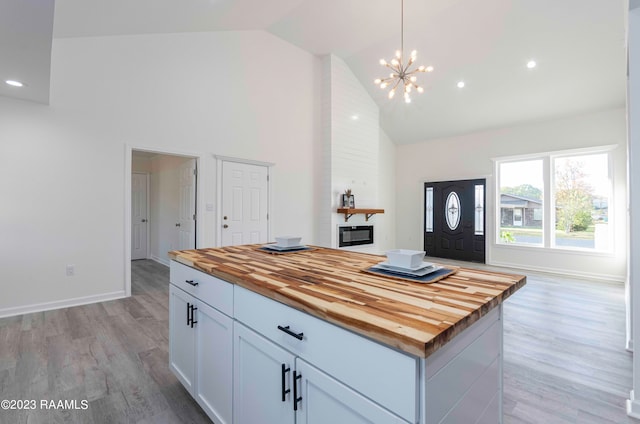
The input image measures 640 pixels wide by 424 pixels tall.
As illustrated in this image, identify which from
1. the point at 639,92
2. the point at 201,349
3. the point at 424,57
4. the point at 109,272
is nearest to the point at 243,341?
the point at 201,349

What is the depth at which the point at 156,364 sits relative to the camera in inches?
86.7

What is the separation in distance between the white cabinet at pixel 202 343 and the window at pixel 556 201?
20.8ft

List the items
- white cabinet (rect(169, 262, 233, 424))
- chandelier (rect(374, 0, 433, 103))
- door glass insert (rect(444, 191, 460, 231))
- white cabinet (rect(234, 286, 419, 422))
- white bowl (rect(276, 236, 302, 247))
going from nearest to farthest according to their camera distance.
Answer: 1. white cabinet (rect(234, 286, 419, 422))
2. white cabinet (rect(169, 262, 233, 424))
3. white bowl (rect(276, 236, 302, 247))
4. chandelier (rect(374, 0, 433, 103))
5. door glass insert (rect(444, 191, 460, 231))

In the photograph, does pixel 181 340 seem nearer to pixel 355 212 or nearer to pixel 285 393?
pixel 285 393

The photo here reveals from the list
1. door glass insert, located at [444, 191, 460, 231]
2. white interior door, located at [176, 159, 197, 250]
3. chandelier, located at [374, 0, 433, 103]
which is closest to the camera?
chandelier, located at [374, 0, 433, 103]

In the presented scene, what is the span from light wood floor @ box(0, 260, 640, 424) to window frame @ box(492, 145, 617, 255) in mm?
1918

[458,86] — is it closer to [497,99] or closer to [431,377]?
[497,99]

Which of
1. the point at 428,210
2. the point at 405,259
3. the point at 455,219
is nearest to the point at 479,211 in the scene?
the point at 455,219

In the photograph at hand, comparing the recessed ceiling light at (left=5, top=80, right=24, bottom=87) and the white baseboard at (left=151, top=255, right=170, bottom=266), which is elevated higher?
the recessed ceiling light at (left=5, top=80, right=24, bottom=87)

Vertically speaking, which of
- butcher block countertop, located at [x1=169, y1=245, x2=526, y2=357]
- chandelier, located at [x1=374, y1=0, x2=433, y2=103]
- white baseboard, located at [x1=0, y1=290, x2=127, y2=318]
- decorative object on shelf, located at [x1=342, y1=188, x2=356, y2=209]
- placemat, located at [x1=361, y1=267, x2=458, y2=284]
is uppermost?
chandelier, located at [x1=374, y1=0, x2=433, y2=103]

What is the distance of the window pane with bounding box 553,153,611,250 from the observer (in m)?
5.03

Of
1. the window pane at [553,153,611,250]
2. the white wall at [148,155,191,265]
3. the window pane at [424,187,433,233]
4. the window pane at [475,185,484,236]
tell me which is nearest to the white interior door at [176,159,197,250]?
the white wall at [148,155,191,265]

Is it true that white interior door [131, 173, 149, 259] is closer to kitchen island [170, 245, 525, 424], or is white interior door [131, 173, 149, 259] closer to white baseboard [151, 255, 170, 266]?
white baseboard [151, 255, 170, 266]

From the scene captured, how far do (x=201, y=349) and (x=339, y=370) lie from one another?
3.36 ft
